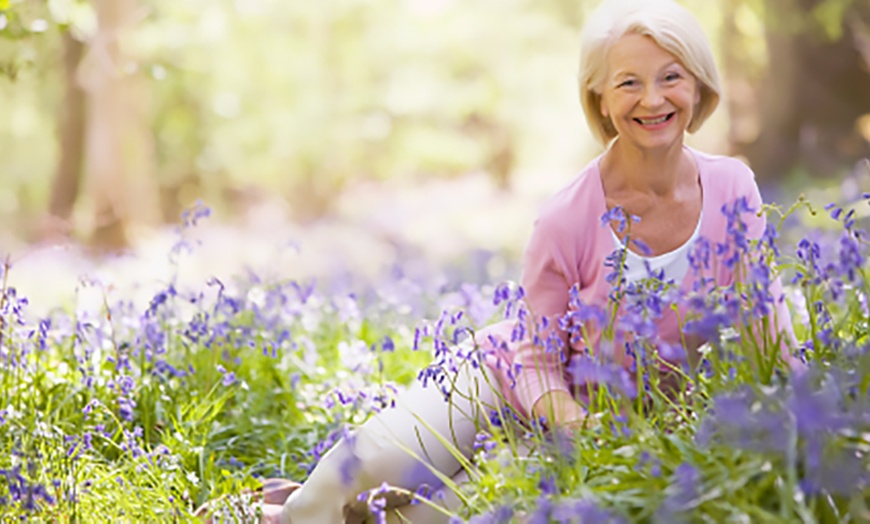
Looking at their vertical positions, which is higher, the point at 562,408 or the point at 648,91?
the point at 648,91

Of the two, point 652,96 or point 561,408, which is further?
point 652,96

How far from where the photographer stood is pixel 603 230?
10.2ft

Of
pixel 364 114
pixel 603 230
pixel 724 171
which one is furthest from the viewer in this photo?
pixel 364 114

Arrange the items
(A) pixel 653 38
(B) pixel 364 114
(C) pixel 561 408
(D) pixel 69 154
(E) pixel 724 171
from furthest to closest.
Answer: (B) pixel 364 114 → (D) pixel 69 154 → (E) pixel 724 171 → (A) pixel 653 38 → (C) pixel 561 408

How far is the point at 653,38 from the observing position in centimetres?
298

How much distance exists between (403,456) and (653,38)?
1318 mm

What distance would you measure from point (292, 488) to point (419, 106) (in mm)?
17594

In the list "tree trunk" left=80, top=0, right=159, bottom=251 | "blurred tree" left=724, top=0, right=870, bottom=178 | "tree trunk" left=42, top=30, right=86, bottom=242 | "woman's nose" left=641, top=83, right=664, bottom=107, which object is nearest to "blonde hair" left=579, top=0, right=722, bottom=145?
"woman's nose" left=641, top=83, right=664, bottom=107

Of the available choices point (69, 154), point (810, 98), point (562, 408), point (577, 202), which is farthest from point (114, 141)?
point (562, 408)

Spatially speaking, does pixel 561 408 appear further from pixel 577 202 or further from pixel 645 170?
pixel 645 170

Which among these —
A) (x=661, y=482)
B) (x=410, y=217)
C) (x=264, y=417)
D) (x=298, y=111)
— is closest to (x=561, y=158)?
(x=410, y=217)

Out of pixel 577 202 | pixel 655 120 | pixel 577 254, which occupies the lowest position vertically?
pixel 577 254

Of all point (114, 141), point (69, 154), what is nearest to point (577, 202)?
point (114, 141)

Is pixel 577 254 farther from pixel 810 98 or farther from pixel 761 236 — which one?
pixel 810 98
